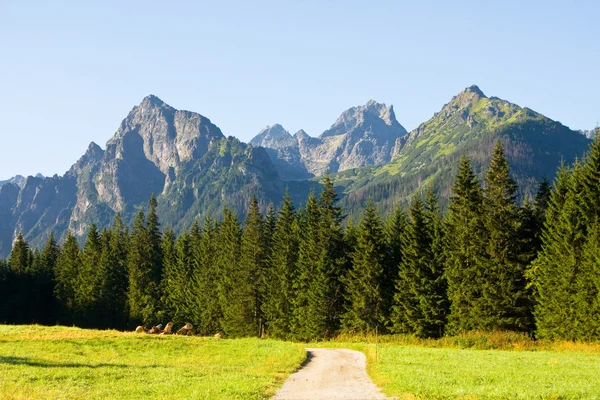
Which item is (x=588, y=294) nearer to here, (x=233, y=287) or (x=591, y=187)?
(x=591, y=187)

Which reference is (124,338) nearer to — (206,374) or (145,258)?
(206,374)

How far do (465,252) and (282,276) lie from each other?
27437 mm

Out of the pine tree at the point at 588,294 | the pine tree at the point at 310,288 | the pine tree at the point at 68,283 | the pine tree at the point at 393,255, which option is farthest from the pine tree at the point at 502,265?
the pine tree at the point at 68,283

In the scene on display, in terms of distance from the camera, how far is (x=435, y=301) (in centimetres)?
5709

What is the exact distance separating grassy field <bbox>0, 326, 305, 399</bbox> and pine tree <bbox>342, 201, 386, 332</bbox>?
18.0 metres

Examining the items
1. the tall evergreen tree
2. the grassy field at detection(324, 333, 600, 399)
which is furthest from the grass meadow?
the tall evergreen tree

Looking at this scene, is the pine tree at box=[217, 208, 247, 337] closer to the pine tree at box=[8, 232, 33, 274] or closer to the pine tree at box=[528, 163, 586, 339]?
the pine tree at box=[528, 163, 586, 339]

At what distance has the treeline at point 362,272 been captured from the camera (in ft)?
154

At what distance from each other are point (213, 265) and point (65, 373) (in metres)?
59.5

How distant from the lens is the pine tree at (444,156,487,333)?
52656 mm

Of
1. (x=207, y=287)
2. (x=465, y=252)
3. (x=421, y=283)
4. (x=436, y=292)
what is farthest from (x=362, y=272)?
(x=207, y=287)

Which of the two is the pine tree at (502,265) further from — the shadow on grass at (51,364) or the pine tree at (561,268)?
the shadow on grass at (51,364)

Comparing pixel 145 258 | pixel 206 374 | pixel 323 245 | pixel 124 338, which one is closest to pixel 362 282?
pixel 323 245

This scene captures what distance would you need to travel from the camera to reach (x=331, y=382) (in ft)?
82.7
